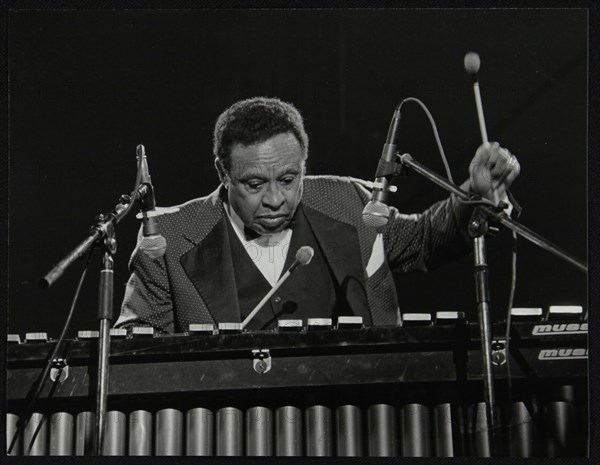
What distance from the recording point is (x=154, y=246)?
9.64 feet

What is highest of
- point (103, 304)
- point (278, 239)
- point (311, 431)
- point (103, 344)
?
point (278, 239)

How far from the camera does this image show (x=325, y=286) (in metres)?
2.99

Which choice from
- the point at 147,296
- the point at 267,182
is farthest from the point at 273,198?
the point at 147,296

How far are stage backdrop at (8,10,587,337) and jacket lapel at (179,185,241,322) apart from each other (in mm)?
142

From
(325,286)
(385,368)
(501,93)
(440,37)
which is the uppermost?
(440,37)

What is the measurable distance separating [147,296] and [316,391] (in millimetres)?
711

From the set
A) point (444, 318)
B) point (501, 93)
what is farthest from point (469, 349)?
point (501, 93)

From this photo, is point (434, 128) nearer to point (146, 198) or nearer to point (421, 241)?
Result: point (421, 241)

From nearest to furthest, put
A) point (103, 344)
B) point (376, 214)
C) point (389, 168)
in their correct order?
1. point (103, 344)
2. point (389, 168)
3. point (376, 214)

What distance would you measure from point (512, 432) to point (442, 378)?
278mm

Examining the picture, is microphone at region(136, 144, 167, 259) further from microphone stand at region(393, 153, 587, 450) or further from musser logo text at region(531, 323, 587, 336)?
musser logo text at region(531, 323, 587, 336)

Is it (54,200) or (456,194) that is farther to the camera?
(54,200)

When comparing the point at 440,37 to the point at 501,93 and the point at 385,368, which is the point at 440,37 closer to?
the point at 501,93

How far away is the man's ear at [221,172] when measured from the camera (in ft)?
10.0
